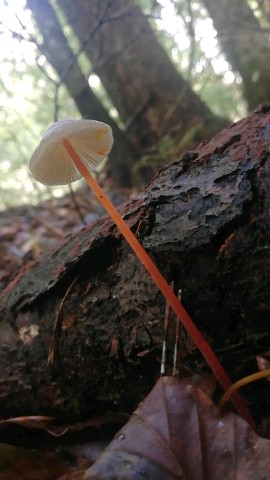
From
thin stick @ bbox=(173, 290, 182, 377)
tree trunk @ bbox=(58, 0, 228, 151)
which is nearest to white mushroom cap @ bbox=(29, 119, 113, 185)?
thin stick @ bbox=(173, 290, 182, 377)

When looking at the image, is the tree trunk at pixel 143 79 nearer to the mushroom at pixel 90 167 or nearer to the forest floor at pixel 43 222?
the forest floor at pixel 43 222

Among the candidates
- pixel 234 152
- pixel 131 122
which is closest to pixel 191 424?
pixel 234 152

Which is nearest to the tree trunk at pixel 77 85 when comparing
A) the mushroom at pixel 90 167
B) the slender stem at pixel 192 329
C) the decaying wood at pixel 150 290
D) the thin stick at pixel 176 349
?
the mushroom at pixel 90 167

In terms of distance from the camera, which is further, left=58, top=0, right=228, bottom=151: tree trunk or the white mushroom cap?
left=58, top=0, right=228, bottom=151: tree trunk

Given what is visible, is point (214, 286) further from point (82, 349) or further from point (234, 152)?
point (82, 349)

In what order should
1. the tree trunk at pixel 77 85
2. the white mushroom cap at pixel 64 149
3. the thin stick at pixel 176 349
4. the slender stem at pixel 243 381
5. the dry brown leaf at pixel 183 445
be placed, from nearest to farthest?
the dry brown leaf at pixel 183 445 < the slender stem at pixel 243 381 < the thin stick at pixel 176 349 < the white mushroom cap at pixel 64 149 < the tree trunk at pixel 77 85

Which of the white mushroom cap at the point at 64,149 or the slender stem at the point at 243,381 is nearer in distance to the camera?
the slender stem at the point at 243,381

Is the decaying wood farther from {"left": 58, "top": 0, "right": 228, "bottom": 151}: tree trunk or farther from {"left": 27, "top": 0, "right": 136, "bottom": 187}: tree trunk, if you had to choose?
{"left": 58, "top": 0, "right": 228, "bottom": 151}: tree trunk

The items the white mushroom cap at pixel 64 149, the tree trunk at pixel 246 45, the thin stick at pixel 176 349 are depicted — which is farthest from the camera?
the tree trunk at pixel 246 45
